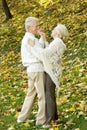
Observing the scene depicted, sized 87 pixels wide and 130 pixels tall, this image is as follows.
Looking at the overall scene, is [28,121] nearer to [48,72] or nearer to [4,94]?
[48,72]

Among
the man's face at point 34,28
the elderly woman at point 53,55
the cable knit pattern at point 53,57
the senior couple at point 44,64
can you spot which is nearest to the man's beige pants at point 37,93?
the senior couple at point 44,64

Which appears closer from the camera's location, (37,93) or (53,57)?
(53,57)

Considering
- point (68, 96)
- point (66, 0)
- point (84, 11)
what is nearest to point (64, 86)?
point (68, 96)

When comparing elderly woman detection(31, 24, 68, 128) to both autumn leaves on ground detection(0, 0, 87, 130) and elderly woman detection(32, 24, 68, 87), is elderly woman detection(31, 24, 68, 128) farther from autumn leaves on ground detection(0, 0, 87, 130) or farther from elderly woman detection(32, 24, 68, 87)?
autumn leaves on ground detection(0, 0, 87, 130)

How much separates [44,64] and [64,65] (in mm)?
5290

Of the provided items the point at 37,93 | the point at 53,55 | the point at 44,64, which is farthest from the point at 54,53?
the point at 37,93

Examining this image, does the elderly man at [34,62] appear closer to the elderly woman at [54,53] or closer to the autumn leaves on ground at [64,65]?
the elderly woman at [54,53]

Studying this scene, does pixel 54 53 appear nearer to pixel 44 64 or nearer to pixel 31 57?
pixel 44 64

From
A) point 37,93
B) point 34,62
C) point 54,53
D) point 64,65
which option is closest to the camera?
point 54,53

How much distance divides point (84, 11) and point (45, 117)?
10.4 meters

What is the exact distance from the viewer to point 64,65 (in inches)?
473

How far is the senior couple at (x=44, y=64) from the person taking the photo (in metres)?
6.72

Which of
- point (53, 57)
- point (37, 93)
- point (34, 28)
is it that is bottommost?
point (37, 93)

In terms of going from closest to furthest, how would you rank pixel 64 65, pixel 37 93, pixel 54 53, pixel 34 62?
pixel 54 53
pixel 34 62
pixel 37 93
pixel 64 65
